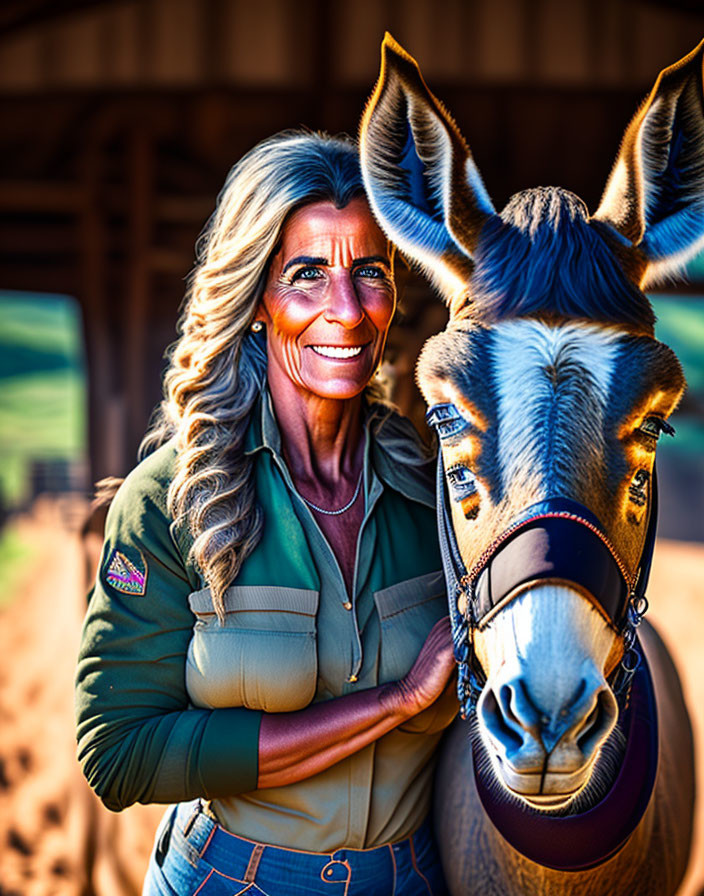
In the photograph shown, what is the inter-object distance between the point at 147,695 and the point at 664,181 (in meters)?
1.42

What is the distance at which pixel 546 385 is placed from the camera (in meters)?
1.44

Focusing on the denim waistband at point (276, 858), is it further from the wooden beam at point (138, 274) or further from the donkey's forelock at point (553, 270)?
the wooden beam at point (138, 274)

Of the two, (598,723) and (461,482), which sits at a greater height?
(461,482)

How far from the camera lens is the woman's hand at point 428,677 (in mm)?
1685

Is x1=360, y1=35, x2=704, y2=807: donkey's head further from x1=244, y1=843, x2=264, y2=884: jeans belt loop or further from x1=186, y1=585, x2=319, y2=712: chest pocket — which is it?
x1=244, y1=843, x2=264, y2=884: jeans belt loop

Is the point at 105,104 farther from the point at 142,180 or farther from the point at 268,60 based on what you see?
the point at 268,60

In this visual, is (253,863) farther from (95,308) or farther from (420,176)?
(95,308)

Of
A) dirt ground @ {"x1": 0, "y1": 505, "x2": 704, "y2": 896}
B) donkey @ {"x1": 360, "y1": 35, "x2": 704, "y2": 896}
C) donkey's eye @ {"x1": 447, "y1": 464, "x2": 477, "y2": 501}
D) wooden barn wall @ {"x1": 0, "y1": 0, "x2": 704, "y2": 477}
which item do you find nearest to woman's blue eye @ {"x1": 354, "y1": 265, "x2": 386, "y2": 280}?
donkey @ {"x1": 360, "y1": 35, "x2": 704, "y2": 896}

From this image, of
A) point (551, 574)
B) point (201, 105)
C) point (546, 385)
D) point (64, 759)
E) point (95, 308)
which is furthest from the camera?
point (95, 308)

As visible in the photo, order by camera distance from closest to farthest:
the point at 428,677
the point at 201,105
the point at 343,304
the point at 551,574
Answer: the point at 551,574 → the point at 428,677 → the point at 343,304 → the point at 201,105

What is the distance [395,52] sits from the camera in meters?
1.59

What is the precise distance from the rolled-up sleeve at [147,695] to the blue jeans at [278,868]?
0.17 meters

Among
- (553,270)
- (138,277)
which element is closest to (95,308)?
(138,277)

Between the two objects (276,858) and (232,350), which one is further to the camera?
(232,350)
